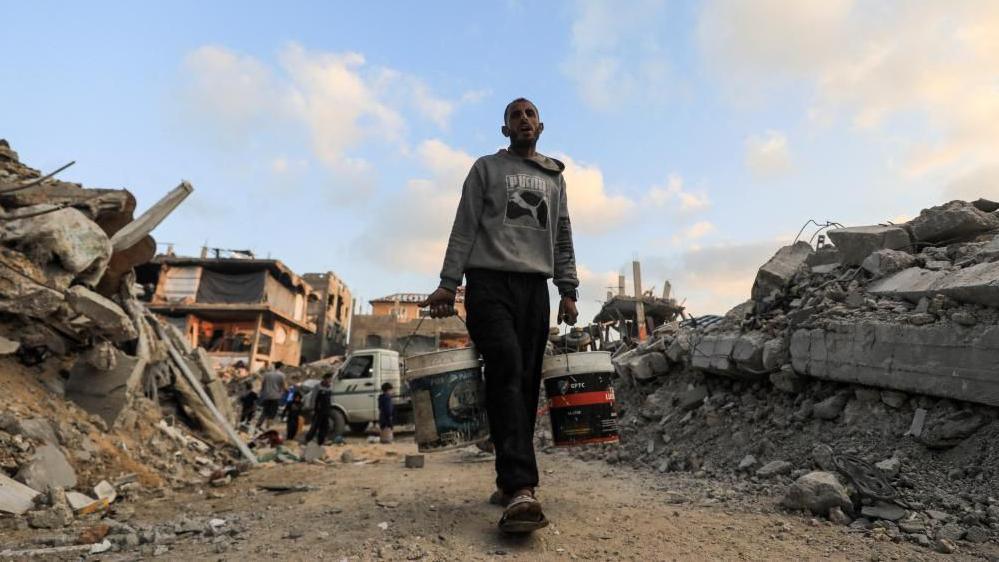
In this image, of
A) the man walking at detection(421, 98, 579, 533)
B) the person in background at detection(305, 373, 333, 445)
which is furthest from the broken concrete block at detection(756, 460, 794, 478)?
the person in background at detection(305, 373, 333, 445)

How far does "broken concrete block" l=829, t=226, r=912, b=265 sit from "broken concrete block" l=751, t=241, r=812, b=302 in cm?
51

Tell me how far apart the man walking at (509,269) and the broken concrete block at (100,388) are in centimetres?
430

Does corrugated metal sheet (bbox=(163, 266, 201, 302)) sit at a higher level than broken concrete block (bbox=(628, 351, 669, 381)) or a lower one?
higher

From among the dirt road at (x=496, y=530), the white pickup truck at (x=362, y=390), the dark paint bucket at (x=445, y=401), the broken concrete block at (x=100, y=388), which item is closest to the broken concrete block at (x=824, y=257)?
the dirt road at (x=496, y=530)

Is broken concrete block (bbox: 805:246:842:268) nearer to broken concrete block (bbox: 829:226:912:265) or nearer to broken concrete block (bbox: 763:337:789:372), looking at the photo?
broken concrete block (bbox: 829:226:912:265)

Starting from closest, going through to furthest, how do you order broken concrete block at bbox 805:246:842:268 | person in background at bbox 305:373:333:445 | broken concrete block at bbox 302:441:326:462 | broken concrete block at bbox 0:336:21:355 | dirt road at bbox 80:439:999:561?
dirt road at bbox 80:439:999:561 → broken concrete block at bbox 0:336:21:355 → broken concrete block at bbox 805:246:842:268 → broken concrete block at bbox 302:441:326:462 → person in background at bbox 305:373:333:445

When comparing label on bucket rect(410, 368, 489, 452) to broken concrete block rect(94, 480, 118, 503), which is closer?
label on bucket rect(410, 368, 489, 452)

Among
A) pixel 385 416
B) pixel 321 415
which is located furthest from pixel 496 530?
pixel 385 416

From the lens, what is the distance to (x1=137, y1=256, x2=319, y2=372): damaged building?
2684 centimetres

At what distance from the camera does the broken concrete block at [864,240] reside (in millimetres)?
4371

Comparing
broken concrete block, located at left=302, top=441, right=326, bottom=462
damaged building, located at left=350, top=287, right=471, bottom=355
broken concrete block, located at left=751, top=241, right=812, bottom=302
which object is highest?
damaged building, located at left=350, top=287, right=471, bottom=355

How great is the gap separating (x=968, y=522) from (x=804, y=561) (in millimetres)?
1004

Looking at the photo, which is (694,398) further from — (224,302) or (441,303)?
(224,302)

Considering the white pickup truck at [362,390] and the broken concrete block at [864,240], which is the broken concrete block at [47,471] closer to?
the broken concrete block at [864,240]
